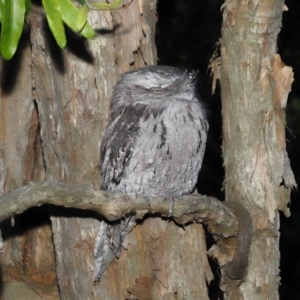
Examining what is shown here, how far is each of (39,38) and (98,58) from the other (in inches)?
11.7

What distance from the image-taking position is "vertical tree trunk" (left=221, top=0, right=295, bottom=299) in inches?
108

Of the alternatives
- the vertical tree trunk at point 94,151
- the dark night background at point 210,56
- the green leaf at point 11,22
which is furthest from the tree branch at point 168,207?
the dark night background at point 210,56

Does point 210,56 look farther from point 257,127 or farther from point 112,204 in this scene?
point 112,204

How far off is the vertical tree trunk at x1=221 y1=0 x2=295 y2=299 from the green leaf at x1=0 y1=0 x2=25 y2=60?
3.64 feet

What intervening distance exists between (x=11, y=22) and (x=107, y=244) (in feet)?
5.13

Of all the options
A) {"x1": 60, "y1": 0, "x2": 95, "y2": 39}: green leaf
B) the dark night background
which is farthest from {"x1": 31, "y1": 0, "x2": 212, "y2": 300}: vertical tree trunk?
the dark night background

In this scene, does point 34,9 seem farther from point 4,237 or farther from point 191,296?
point 191,296

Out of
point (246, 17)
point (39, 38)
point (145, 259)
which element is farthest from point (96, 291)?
point (246, 17)

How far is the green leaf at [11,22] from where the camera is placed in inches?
73.1

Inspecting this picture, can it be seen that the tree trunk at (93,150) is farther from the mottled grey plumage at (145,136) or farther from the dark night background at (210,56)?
the dark night background at (210,56)

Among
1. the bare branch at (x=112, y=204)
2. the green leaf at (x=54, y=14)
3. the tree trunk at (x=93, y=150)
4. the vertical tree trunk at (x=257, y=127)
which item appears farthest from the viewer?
the tree trunk at (x=93, y=150)

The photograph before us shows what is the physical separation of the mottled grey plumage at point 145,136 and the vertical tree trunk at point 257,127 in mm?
295

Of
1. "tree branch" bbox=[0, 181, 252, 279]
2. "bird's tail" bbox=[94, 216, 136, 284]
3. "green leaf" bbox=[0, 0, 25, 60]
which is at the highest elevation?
"green leaf" bbox=[0, 0, 25, 60]

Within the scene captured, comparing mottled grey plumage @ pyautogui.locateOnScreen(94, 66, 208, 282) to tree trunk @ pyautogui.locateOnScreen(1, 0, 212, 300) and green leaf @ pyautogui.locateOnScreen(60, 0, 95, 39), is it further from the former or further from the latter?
green leaf @ pyautogui.locateOnScreen(60, 0, 95, 39)
